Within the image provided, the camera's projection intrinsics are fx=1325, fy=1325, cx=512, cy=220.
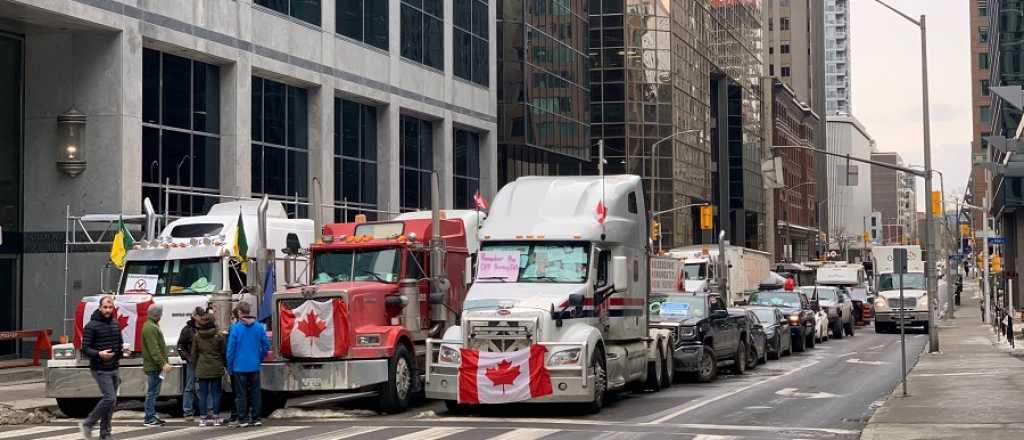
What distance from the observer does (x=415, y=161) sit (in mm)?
50656

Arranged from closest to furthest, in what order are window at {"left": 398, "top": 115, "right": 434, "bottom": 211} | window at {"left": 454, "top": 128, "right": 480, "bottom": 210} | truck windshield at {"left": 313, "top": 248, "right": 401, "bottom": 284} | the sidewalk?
the sidewalk
truck windshield at {"left": 313, "top": 248, "right": 401, "bottom": 284}
window at {"left": 398, "top": 115, "right": 434, "bottom": 211}
window at {"left": 454, "top": 128, "right": 480, "bottom": 210}

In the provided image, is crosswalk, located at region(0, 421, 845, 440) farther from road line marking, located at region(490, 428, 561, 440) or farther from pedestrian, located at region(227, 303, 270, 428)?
pedestrian, located at region(227, 303, 270, 428)

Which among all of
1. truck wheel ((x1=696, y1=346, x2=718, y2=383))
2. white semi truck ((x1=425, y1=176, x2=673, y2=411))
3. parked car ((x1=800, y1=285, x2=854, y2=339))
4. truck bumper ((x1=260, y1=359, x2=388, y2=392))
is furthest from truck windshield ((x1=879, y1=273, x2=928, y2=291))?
truck bumper ((x1=260, y1=359, x2=388, y2=392))

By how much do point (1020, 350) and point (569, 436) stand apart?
74.6ft

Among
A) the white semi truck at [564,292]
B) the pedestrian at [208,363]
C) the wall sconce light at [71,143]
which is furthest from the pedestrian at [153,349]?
the wall sconce light at [71,143]

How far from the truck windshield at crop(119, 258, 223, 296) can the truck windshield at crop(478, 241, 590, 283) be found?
14.7 feet

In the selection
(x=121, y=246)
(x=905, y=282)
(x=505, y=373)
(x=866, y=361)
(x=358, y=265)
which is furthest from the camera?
(x=905, y=282)

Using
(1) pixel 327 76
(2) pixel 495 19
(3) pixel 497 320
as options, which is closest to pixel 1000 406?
(3) pixel 497 320

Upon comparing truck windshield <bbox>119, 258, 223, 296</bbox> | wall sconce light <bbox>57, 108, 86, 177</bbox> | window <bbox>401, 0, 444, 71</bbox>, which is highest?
window <bbox>401, 0, 444, 71</bbox>

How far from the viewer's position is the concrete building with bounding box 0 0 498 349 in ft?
106

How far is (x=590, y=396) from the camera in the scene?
19641 mm

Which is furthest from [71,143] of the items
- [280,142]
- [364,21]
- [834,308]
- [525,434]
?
[834,308]

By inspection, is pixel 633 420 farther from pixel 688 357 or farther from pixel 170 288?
pixel 170 288

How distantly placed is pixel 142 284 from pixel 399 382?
15.2ft
